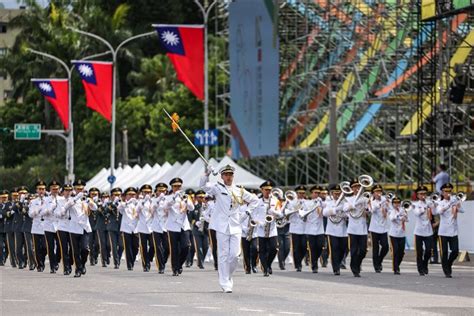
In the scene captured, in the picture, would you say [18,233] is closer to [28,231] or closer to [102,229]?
[28,231]

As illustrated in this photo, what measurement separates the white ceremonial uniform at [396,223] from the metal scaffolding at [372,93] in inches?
355

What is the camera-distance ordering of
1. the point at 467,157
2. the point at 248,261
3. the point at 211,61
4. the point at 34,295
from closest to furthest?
the point at 34,295
the point at 248,261
the point at 467,157
the point at 211,61

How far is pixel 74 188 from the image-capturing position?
31359mm

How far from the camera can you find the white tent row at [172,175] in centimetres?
5175

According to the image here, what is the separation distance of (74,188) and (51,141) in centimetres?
6351

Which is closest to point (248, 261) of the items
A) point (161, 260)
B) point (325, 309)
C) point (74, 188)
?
point (161, 260)

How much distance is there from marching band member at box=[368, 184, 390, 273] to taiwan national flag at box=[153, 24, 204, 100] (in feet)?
76.4

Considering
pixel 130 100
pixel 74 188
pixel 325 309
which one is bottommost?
pixel 325 309

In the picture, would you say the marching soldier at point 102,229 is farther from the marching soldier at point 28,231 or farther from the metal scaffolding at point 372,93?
the metal scaffolding at point 372,93

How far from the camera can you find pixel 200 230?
117ft

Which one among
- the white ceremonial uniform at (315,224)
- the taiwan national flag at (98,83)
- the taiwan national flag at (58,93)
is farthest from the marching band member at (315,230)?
the taiwan national flag at (58,93)

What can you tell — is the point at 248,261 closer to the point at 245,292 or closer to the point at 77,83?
the point at 245,292

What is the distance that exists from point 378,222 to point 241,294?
826 centimetres

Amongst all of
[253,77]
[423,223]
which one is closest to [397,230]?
[423,223]
